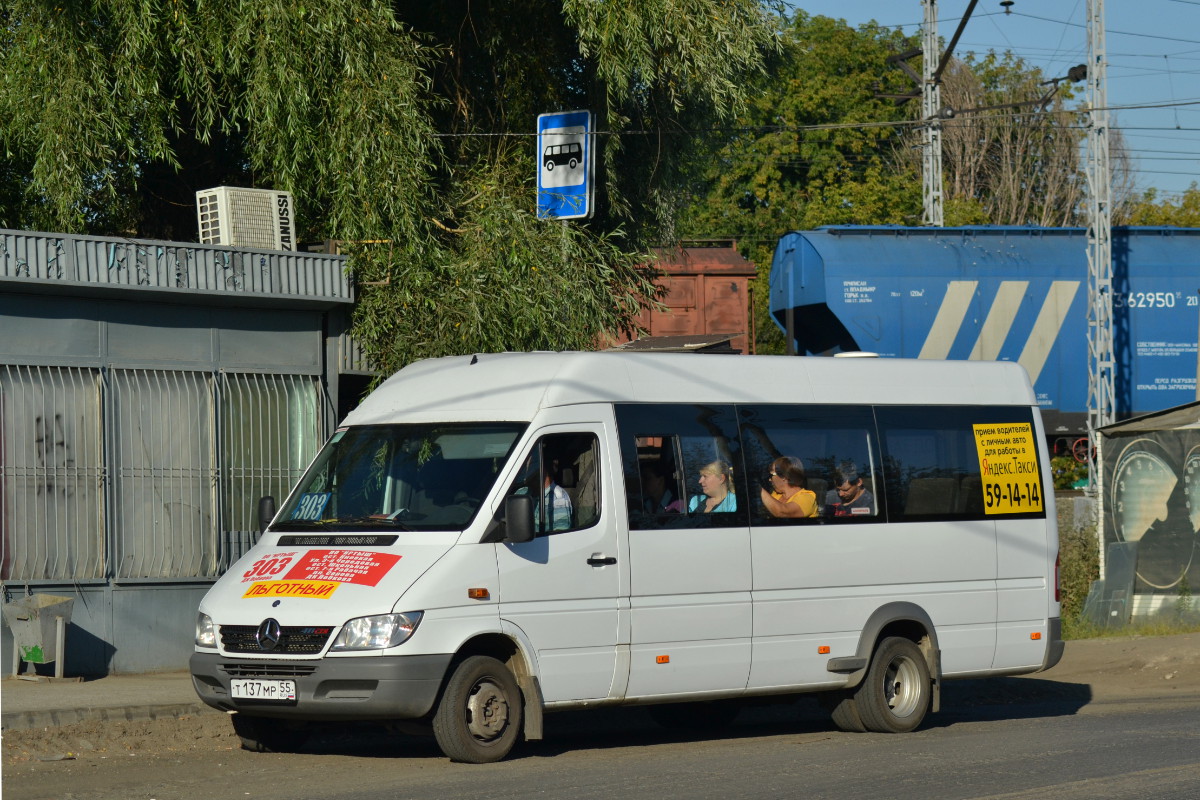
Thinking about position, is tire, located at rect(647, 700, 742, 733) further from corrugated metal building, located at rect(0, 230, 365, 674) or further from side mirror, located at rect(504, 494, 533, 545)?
corrugated metal building, located at rect(0, 230, 365, 674)

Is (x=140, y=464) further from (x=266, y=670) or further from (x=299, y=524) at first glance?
(x=266, y=670)

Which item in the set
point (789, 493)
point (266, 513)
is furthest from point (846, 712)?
point (266, 513)

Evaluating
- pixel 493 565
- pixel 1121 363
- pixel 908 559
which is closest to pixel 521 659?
pixel 493 565

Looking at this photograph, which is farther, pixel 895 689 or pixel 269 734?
pixel 895 689

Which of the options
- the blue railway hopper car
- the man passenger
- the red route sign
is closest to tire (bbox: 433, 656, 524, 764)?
the red route sign

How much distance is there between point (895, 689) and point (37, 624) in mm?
6514

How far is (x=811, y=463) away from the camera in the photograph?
11.3 meters

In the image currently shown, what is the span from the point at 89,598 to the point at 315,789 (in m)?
5.18

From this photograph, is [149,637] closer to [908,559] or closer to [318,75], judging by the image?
[318,75]

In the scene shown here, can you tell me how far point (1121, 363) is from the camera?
92.5 feet

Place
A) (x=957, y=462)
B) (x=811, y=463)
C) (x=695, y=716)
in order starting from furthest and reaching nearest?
(x=695, y=716), (x=957, y=462), (x=811, y=463)

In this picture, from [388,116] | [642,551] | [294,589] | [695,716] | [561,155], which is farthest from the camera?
[561,155]

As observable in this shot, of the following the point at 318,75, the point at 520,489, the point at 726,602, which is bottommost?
the point at 726,602

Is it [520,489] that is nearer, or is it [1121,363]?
[520,489]
